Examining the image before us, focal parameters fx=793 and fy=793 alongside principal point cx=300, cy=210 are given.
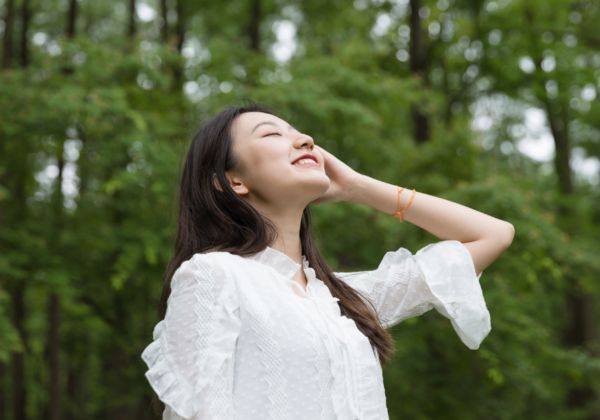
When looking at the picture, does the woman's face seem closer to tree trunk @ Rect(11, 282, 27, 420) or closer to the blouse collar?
the blouse collar

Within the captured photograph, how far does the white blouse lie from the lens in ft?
5.38

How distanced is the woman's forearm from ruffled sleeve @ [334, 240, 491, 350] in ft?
0.20

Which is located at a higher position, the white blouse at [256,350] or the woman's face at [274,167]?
the woman's face at [274,167]

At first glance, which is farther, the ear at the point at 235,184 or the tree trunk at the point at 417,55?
the tree trunk at the point at 417,55

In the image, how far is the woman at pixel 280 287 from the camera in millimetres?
1685

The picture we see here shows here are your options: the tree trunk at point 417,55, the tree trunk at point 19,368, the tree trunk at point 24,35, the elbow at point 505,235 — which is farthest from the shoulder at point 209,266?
the tree trunk at point 417,55

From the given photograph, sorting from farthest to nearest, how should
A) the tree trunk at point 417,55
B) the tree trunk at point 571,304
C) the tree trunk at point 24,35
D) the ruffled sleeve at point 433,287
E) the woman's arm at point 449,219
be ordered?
the tree trunk at point 571,304 < the tree trunk at point 417,55 < the tree trunk at point 24,35 < the woman's arm at point 449,219 < the ruffled sleeve at point 433,287

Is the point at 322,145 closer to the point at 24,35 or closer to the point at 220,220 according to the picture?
the point at 24,35

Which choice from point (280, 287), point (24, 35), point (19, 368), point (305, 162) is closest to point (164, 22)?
point (24, 35)

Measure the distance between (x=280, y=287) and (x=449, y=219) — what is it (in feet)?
2.12

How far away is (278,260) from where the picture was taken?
6.60 feet

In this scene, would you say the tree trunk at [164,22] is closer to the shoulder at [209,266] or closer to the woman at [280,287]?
the woman at [280,287]

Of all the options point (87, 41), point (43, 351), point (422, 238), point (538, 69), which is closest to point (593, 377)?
point (422, 238)

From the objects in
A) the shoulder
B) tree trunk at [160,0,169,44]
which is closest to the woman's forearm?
the shoulder
